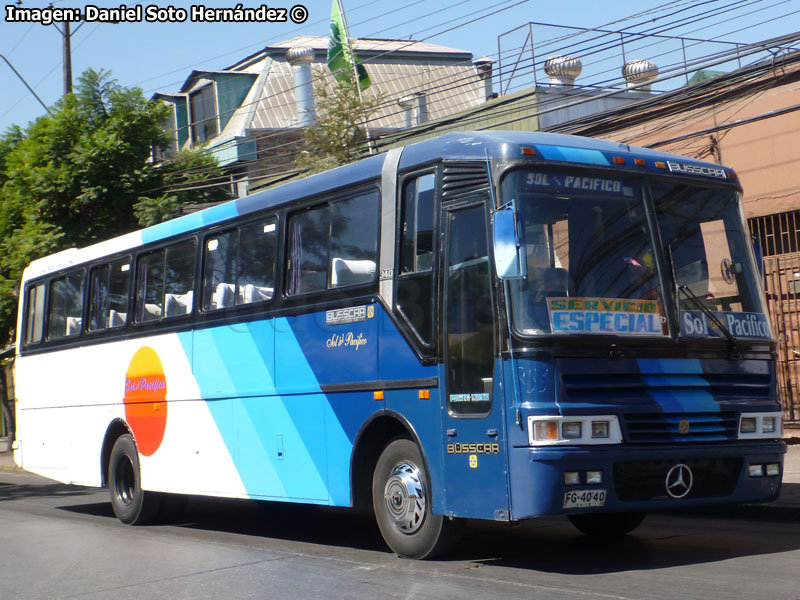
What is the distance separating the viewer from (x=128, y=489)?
1290cm

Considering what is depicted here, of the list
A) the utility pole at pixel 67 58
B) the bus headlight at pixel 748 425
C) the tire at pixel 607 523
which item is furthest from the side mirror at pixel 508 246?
the utility pole at pixel 67 58

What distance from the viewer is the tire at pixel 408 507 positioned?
25.9 feet

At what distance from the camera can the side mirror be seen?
690 centimetres

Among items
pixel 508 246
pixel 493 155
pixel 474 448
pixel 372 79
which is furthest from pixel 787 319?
pixel 372 79

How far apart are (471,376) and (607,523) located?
8.61ft

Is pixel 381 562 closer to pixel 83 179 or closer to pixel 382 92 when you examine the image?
pixel 83 179

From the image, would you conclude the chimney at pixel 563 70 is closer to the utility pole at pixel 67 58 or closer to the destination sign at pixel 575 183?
the utility pole at pixel 67 58

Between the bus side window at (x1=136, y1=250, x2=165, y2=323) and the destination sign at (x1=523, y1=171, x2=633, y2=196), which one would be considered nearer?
the destination sign at (x1=523, y1=171, x2=633, y2=196)

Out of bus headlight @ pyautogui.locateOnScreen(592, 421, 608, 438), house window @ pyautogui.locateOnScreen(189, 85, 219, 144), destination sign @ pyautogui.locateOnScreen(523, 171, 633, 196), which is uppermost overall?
house window @ pyautogui.locateOnScreen(189, 85, 219, 144)

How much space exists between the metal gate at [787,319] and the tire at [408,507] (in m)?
8.57

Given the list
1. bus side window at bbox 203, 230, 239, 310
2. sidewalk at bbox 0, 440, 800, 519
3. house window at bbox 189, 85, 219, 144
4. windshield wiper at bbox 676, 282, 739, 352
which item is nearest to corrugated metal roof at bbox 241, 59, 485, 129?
house window at bbox 189, 85, 219, 144

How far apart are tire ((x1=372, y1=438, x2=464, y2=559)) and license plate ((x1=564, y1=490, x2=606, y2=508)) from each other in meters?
1.15

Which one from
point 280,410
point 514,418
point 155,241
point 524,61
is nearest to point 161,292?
point 155,241

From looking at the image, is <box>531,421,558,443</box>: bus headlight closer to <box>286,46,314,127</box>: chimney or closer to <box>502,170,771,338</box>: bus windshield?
<box>502,170,771,338</box>: bus windshield
